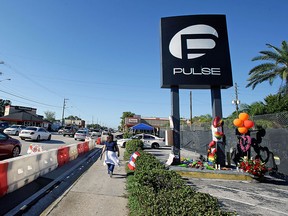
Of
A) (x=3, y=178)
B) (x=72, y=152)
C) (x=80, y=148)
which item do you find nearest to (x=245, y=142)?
(x=3, y=178)

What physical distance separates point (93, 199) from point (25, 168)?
7.72 ft

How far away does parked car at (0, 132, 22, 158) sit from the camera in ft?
29.4

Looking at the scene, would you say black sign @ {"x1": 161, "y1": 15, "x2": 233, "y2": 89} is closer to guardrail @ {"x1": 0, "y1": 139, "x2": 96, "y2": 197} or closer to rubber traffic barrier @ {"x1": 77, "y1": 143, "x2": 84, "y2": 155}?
guardrail @ {"x1": 0, "y1": 139, "x2": 96, "y2": 197}

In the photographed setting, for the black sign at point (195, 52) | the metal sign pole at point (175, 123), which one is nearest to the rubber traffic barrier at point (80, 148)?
the metal sign pole at point (175, 123)

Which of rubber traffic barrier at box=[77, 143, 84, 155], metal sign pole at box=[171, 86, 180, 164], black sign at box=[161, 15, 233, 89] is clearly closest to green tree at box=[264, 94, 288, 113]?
black sign at box=[161, 15, 233, 89]

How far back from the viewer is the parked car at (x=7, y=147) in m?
8.95

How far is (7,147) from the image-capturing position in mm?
9242

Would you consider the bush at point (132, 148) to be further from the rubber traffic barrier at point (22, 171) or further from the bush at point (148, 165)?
the rubber traffic barrier at point (22, 171)

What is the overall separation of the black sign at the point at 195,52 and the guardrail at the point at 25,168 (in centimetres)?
605

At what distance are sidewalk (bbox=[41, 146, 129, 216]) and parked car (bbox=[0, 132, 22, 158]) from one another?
4.59m

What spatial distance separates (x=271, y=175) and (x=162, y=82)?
6.45 m

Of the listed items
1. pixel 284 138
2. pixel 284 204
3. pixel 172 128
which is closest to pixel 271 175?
pixel 284 138

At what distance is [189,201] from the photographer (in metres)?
2.59

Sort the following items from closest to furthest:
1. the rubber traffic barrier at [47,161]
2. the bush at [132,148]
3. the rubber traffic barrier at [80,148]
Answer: the rubber traffic barrier at [47,161] < the bush at [132,148] < the rubber traffic barrier at [80,148]
